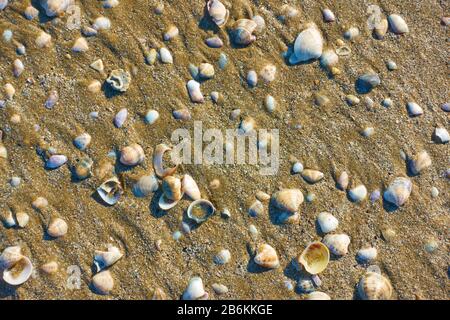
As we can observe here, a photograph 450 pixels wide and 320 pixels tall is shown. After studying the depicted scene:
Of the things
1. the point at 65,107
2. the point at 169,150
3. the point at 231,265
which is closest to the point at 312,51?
the point at 169,150

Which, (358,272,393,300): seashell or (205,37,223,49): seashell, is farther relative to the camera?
(205,37,223,49): seashell

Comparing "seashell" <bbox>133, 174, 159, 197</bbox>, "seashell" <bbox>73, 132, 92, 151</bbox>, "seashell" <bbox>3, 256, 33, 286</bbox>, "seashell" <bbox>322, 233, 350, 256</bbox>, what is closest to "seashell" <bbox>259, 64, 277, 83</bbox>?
"seashell" <bbox>133, 174, 159, 197</bbox>

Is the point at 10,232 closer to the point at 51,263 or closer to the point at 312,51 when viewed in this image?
the point at 51,263

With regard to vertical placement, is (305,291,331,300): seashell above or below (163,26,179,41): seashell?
below

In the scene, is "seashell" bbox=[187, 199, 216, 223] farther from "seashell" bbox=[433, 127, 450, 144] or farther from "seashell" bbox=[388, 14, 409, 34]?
"seashell" bbox=[388, 14, 409, 34]

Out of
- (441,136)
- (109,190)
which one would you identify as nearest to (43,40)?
(109,190)

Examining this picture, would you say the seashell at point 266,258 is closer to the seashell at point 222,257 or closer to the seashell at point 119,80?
the seashell at point 222,257

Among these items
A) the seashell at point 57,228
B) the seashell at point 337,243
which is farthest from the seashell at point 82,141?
the seashell at point 337,243

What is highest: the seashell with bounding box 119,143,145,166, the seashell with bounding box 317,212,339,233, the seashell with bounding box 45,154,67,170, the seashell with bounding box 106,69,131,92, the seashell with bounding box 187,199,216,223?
the seashell with bounding box 106,69,131,92
